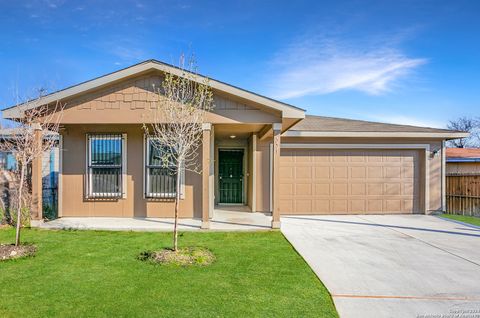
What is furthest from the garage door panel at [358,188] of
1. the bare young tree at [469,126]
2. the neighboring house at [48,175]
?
the bare young tree at [469,126]

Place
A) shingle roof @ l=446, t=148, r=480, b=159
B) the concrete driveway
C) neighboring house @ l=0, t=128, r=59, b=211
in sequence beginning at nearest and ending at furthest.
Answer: the concrete driveway, neighboring house @ l=0, t=128, r=59, b=211, shingle roof @ l=446, t=148, r=480, b=159

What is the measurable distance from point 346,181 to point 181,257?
682 centimetres

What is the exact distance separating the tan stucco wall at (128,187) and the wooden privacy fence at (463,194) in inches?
348

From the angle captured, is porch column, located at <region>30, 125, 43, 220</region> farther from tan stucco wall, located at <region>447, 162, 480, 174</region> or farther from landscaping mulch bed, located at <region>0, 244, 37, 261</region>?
tan stucco wall, located at <region>447, 162, 480, 174</region>

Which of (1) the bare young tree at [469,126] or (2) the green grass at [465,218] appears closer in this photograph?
(2) the green grass at [465,218]

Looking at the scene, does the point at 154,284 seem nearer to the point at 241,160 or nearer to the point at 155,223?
the point at 155,223

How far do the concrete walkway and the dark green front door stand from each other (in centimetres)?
249

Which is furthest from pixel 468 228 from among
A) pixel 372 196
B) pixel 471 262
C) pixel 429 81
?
pixel 429 81

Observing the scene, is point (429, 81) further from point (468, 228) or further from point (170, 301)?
point (170, 301)

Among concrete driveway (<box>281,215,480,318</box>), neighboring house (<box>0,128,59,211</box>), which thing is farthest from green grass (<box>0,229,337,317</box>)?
neighboring house (<box>0,128,59,211</box>)

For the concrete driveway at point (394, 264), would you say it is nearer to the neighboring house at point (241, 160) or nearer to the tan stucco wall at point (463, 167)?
the neighboring house at point (241, 160)

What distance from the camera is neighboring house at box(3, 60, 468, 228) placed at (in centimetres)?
732

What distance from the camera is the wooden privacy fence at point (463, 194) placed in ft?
34.0

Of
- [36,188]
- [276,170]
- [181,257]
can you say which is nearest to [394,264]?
[276,170]
